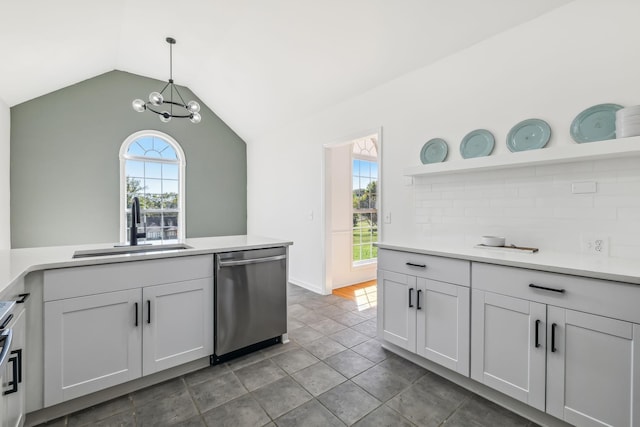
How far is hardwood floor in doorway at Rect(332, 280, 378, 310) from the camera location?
11.8ft

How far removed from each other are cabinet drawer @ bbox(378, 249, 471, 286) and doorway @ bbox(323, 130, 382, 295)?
5.13ft

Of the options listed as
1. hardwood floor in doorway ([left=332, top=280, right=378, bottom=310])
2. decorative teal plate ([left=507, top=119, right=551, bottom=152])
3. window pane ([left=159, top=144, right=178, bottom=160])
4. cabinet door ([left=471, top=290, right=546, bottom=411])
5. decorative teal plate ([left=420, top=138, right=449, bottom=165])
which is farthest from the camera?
window pane ([left=159, top=144, right=178, bottom=160])

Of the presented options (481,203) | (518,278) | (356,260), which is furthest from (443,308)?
(356,260)

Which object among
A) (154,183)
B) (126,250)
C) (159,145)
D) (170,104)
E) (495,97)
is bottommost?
(126,250)

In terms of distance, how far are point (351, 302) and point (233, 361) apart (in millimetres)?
1768

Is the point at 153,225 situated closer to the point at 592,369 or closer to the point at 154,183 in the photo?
the point at 154,183

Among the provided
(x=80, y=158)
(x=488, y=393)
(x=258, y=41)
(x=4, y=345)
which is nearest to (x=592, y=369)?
(x=488, y=393)

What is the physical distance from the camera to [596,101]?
1.87m

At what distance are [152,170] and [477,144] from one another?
4999 millimetres

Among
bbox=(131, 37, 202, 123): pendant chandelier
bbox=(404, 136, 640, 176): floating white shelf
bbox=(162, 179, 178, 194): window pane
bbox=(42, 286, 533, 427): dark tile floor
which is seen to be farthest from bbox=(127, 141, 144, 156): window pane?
bbox=(404, 136, 640, 176): floating white shelf

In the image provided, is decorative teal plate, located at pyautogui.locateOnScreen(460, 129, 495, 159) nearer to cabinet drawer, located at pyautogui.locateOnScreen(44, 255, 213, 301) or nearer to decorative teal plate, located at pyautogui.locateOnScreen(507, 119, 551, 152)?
decorative teal plate, located at pyautogui.locateOnScreen(507, 119, 551, 152)

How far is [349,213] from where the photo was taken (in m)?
4.43

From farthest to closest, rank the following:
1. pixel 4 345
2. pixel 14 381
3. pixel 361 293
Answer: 1. pixel 361 293
2. pixel 14 381
3. pixel 4 345

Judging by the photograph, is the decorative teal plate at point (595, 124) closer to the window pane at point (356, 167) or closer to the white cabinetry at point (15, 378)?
the window pane at point (356, 167)
